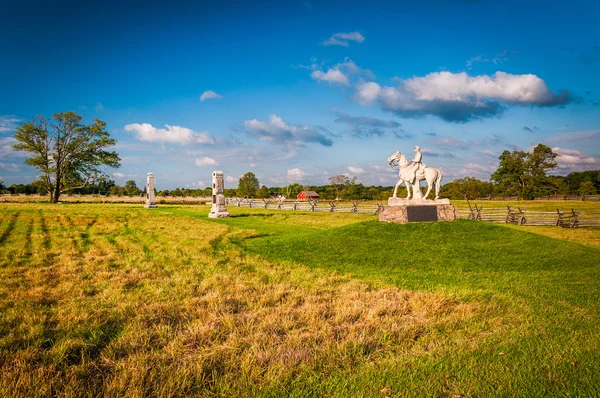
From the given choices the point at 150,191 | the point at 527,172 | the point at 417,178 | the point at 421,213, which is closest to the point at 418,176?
the point at 417,178

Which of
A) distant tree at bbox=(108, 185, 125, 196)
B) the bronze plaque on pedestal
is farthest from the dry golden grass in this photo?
distant tree at bbox=(108, 185, 125, 196)

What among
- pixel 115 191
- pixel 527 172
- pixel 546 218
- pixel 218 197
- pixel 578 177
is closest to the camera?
pixel 218 197

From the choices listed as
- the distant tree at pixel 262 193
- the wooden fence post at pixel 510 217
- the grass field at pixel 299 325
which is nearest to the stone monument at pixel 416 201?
the grass field at pixel 299 325

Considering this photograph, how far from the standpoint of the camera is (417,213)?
1476 cm

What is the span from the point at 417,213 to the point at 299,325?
11.7m

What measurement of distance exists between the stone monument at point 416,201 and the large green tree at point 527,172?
62.8 m

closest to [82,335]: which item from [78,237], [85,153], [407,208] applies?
[78,237]

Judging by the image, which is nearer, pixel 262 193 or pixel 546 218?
pixel 546 218

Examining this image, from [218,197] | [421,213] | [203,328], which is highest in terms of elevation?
[218,197]

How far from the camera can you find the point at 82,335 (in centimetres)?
403

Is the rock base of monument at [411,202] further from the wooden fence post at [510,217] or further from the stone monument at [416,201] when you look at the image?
the wooden fence post at [510,217]

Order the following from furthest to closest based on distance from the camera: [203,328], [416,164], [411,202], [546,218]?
[546,218] < [416,164] < [411,202] < [203,328]

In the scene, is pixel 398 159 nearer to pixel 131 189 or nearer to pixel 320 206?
pixel 320 206

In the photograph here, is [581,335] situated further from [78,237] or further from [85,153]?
[85,153]
